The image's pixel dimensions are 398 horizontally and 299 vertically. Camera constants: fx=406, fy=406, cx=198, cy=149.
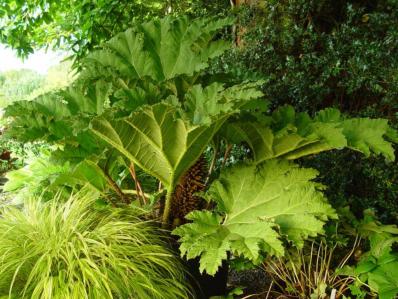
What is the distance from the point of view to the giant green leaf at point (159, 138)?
1.48 meters

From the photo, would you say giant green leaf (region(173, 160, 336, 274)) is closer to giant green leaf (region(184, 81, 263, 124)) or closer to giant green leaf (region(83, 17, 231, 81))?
giant green leaf (region(184, 81, 263, 124))

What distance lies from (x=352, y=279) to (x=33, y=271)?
1400 mm

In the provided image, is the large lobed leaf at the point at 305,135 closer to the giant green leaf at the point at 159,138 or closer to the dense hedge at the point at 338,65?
the giant green leaf at the point at 159,138

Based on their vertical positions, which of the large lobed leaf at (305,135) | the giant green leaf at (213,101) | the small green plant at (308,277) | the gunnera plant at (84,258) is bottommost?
the small green plant at (308,277)

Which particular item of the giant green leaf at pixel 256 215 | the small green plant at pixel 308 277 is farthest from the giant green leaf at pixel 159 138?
the small green plant at pixel 308 277

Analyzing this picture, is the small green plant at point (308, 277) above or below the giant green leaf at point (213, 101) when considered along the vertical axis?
below

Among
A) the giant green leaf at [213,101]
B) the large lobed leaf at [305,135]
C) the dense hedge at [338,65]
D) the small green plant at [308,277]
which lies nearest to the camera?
the giant green leaf at [213,101]

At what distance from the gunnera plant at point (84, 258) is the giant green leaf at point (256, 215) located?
252 mm

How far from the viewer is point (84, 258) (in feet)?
5.22

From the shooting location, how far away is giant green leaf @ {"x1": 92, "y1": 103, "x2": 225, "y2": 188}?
148cm

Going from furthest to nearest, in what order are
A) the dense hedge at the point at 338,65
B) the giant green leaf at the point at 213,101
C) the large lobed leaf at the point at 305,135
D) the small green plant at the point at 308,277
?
the dense hedge at the point at 338,65, the small green plant at the point at 308,277, the large lobed leaf at the point at 305,135, the giant green leaf at the point at 213,101

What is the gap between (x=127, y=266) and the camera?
1.58 m

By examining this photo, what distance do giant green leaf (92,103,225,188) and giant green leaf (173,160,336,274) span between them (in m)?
0.19

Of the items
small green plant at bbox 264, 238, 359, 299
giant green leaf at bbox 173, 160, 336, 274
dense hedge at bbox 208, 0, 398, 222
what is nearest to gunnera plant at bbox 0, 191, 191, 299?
giant green leaf at bbox 173, 160, 336, 274
